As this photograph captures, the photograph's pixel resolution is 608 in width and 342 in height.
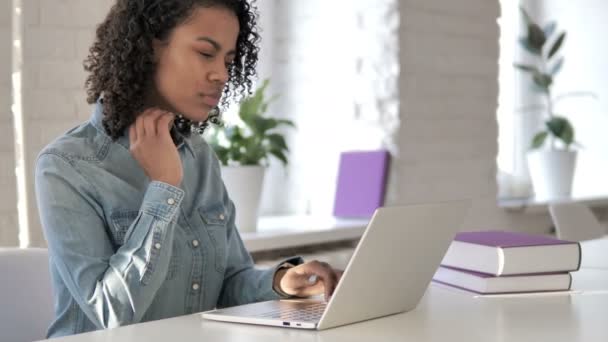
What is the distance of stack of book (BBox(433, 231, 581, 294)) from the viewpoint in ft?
5.14

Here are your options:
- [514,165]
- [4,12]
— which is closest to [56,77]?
[4,12]

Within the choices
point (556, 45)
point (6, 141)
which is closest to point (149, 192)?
point (6, 141)

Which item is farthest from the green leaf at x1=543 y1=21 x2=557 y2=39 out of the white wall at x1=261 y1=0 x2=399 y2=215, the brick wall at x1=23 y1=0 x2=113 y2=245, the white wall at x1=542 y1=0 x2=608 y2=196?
the brick wall at x1=23 y1=0 x2=113 y2=245

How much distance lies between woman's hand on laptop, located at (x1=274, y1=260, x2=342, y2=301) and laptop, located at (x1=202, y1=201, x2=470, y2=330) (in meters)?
0.05

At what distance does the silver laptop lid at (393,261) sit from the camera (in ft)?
3.94

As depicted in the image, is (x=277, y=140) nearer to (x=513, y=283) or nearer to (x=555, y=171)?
(x=513, y=283)

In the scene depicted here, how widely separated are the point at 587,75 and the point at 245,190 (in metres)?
2.76

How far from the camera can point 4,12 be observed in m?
2.30

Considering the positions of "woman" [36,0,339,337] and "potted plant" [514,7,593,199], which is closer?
"woman" [36,0,339,337]

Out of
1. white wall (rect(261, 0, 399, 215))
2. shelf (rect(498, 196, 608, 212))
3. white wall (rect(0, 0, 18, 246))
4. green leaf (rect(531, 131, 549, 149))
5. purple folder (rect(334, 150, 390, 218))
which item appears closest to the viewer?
white wall (rect(0, 0, 18, 246))

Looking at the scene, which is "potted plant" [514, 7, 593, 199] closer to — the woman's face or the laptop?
the woman's face

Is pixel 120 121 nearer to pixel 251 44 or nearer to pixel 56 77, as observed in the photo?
pixel 251 44

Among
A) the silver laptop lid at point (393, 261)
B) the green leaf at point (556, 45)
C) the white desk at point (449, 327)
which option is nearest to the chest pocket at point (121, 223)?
the white desk at point (449, 327)

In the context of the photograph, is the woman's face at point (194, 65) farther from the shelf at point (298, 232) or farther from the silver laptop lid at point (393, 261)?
the shelf at point (298, 232)
